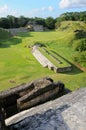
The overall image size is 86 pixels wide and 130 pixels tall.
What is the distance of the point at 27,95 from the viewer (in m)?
11.7

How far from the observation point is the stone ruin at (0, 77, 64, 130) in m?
11.3

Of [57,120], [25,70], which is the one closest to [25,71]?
[25,70]

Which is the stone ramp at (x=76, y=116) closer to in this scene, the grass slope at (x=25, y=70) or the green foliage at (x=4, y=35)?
the grass slope at (x=25, y=70)

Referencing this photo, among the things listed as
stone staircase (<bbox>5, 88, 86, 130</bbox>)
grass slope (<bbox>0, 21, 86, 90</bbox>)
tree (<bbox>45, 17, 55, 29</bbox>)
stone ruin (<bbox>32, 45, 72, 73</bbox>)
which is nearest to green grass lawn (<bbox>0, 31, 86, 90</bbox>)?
grass slope (<bbox>0, 21, 86, 90</bbox>)

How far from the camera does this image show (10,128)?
462 cm

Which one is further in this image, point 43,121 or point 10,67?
point 10,67

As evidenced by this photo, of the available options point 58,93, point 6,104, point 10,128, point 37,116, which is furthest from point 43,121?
point 58,93

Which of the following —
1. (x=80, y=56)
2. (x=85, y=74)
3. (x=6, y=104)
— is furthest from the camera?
(x=80, y=56)

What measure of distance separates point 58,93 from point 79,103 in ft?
25.7

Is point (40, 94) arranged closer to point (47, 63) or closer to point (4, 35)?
point (47, 63)

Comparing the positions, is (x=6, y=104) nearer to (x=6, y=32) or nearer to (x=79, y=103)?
(x=79, y=103)

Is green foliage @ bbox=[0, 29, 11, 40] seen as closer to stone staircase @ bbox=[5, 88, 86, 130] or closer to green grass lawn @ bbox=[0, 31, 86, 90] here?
green grass lawn @ bbox=[0, 31, 86, 90]

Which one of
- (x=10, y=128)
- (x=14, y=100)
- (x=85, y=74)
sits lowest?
(x=85, y=74)

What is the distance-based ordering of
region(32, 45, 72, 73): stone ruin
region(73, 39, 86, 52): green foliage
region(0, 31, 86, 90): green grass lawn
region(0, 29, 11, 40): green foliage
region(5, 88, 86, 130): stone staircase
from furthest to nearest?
region(0, 29, 11, 40): green foliage → region(73, 39, 86, 52): green foliage → region(32, 45, 72, 73): stone ruin → region(0, 31, 86, 90): green grass lawn → region(5, 88, 86, 130): stone staircase
